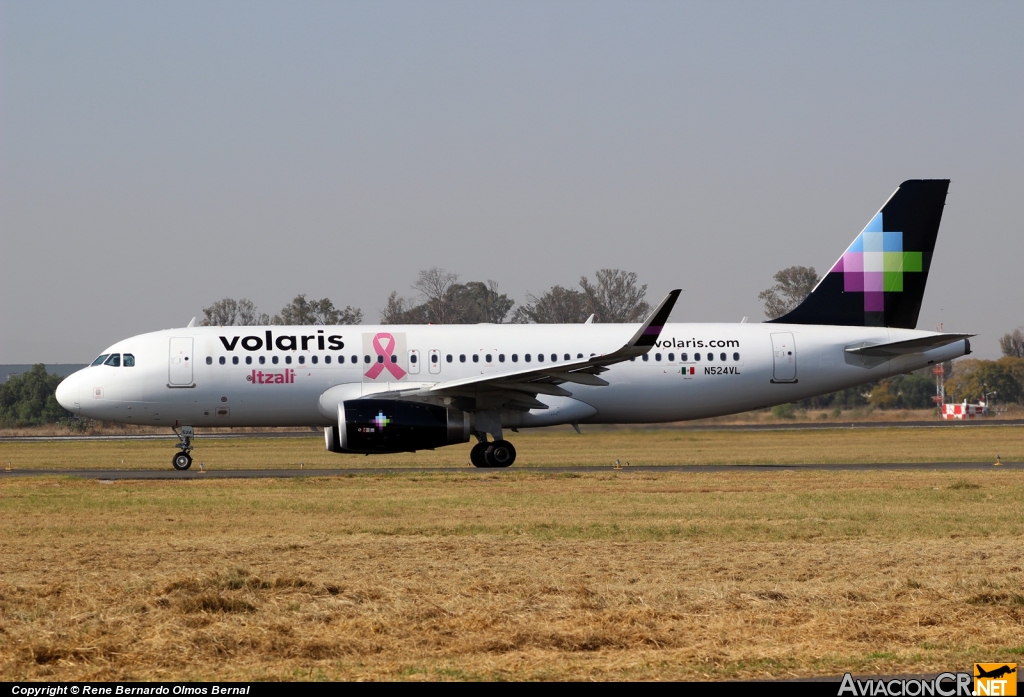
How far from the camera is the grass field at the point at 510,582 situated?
314 inches

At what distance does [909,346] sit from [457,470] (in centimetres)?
1090

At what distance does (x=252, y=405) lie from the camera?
27.3 metres

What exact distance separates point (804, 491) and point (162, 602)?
12717mm

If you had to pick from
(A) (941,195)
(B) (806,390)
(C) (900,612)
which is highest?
(A) (941,195)

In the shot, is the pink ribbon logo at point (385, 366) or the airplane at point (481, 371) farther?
the pink ribbon logo at point (385, 366)

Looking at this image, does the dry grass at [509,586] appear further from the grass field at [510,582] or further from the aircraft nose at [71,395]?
the aircraft nose at [71,395]

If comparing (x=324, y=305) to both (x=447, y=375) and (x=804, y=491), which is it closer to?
Answer: (x=447, y=375)

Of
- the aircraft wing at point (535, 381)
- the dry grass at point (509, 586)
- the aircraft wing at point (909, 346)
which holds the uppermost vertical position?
the aircraft wing at point (909, 346)

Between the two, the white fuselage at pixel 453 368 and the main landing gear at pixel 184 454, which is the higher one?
the white fuselage at pixel 453 368

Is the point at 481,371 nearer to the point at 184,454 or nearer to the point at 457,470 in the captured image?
the point at 457,470

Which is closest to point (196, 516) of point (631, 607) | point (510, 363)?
point (631, 607)

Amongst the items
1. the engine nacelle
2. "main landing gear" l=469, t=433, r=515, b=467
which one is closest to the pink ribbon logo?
the engine nacelle

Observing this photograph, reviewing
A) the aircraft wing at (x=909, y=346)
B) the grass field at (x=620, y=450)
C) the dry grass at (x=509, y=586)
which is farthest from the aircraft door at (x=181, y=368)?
the aircraft wing at (x=909, y=346)

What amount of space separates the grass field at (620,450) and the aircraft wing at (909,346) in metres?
2.66
